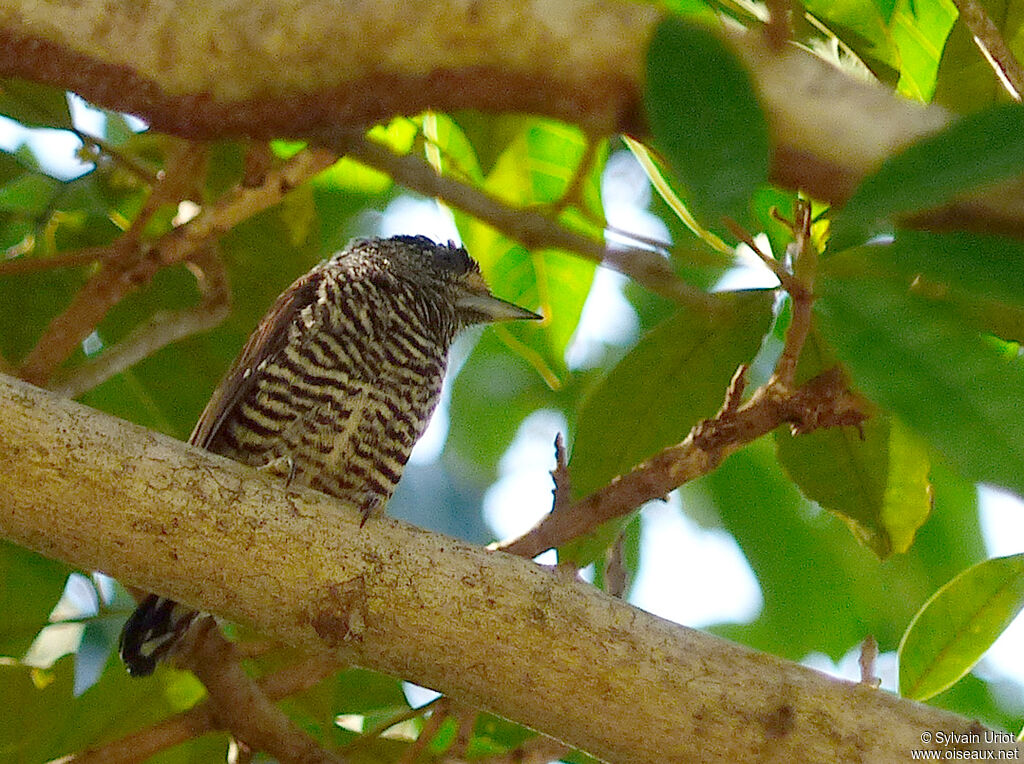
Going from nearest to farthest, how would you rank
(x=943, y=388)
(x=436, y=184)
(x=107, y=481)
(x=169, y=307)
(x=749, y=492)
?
(x=943, y=388) < (x=436, y=184) < (x=107, y=481) < (x=169, y=307) < (x=749, y=492)

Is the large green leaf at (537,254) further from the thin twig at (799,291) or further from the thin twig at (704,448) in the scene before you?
the thin twig at (799,291)

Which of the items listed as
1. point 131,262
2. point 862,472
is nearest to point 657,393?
point 862,472

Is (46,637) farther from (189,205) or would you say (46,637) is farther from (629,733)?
(629,733)

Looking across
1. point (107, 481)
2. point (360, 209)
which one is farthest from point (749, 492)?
point (107, 481)

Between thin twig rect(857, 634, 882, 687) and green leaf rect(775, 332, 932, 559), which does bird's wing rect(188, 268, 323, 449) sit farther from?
thin twig rect(857, 634, 882, 687)

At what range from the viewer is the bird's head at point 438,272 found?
3.18m

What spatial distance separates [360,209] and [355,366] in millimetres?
1531

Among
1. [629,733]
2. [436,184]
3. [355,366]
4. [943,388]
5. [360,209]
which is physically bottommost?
[629,733]

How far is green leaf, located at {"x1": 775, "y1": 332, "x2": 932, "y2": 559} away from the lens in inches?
88.0

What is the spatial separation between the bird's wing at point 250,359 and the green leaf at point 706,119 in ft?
5.71

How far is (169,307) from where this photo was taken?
2773 millimetres

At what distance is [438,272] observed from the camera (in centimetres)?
332

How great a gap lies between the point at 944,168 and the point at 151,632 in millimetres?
1858

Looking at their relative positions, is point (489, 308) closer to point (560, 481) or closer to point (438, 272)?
point (438, 272)
